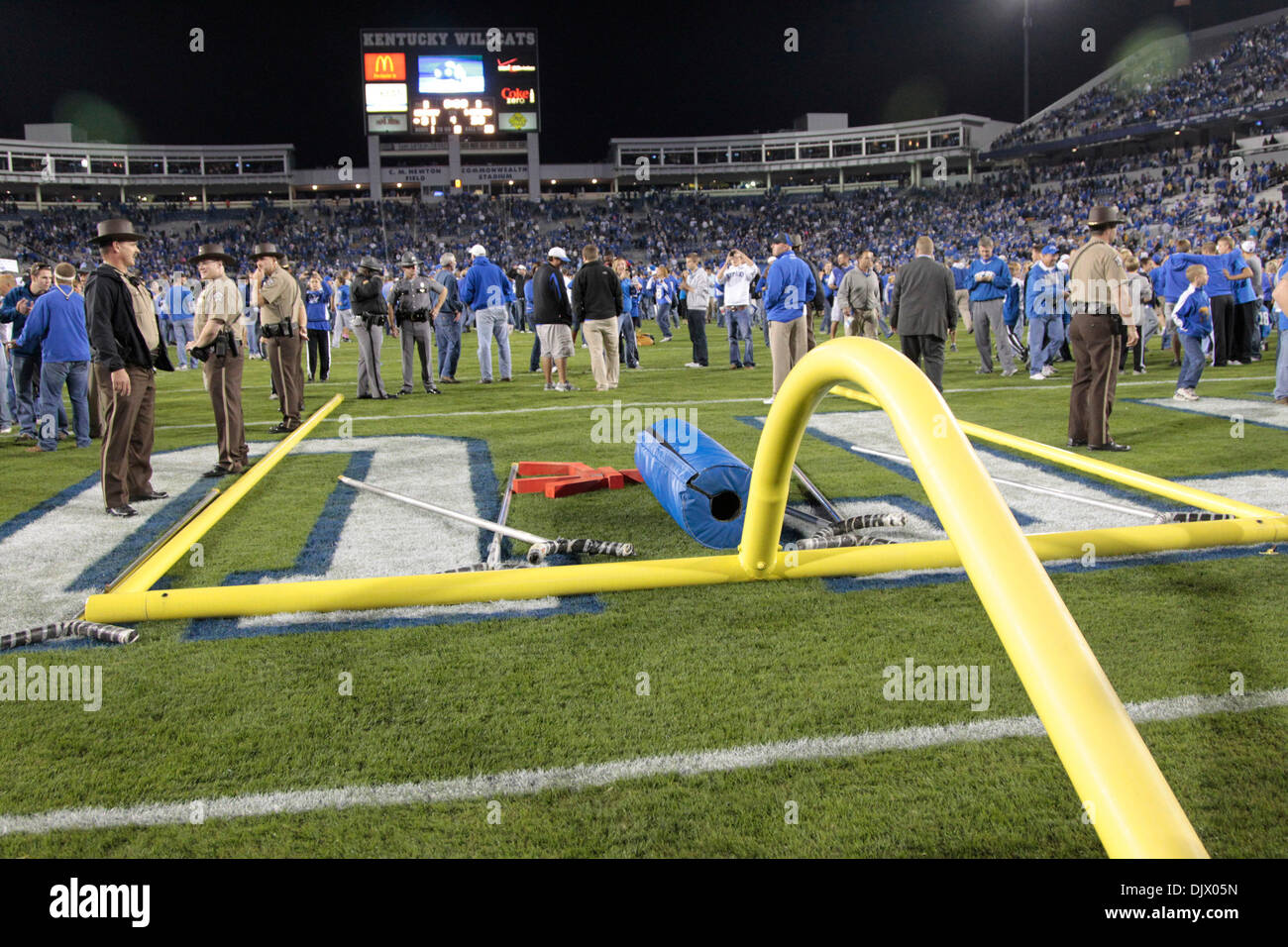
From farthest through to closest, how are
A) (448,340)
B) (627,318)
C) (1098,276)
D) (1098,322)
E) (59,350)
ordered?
(627,318) → (448,340) → (59,350) → (1098,322) → (1098,276)

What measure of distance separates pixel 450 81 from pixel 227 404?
47.7 meters

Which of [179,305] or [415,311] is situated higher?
[179,305]

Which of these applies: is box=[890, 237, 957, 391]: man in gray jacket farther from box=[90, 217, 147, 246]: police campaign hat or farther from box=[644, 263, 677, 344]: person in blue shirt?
box=[644, 263, 677, 344]: person in blue shirt

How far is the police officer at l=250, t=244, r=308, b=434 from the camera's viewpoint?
1027 centimetres

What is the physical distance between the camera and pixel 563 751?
3.02 m

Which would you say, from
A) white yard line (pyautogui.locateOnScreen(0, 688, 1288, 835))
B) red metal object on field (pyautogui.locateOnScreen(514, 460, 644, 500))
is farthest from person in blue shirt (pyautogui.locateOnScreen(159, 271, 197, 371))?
white yard line (pyautogui.locateOnScreen(0, 688, 1288, 835))

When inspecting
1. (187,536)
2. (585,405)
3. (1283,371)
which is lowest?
(187,536)

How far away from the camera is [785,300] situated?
11.1 metres

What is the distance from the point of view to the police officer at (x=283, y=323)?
10.3 m

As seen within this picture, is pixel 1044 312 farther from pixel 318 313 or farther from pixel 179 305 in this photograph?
pixel 179 305

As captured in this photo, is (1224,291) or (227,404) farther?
(1224,291)

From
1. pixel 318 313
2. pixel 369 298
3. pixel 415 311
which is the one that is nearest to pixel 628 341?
pixel 415 311

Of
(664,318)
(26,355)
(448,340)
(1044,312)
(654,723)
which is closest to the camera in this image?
(654,723)
